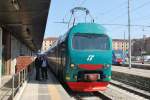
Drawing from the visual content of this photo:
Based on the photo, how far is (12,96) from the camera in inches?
537

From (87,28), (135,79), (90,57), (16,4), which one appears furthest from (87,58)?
(135,79)

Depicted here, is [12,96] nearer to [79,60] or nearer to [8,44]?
[79,60]

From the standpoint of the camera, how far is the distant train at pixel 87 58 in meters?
18.1

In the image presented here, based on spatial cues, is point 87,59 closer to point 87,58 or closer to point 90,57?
point 87,58

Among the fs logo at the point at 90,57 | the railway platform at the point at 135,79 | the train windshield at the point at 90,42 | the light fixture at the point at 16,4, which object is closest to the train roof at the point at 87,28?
the train windshield at the point at 90,42

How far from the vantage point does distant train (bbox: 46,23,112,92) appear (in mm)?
18078

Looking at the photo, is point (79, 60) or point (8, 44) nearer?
point (79, 60)

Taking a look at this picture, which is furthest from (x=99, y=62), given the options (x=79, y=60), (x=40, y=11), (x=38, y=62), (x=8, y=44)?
(x=8, y=44)

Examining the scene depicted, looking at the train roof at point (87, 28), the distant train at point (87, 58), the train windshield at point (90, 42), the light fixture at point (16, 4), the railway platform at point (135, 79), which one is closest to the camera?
the light fixture at point (16, 4)

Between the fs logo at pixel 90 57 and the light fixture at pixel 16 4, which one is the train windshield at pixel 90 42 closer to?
the fs logo at pixel 90 57

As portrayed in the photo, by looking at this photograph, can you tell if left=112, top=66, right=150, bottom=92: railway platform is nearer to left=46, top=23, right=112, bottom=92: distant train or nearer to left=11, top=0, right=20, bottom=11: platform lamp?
left=46, top=23, right=112, bottom=92: distant train

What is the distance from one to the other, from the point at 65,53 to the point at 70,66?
46.8 inches

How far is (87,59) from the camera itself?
18094 mm

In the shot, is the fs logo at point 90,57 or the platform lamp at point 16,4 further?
the fs logo at point 90,57
